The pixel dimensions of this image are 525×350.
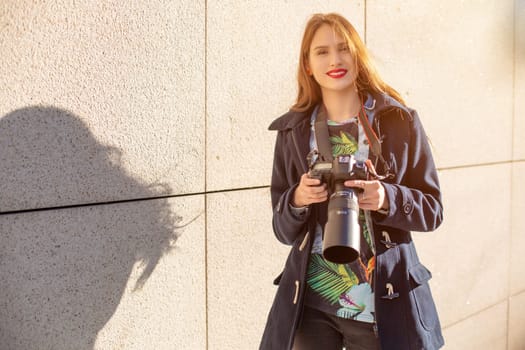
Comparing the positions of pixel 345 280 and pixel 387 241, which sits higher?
pixel 387 241

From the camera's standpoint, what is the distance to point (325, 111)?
2.39 metres

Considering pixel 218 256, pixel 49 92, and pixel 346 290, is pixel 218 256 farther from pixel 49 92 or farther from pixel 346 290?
pixel 49 92

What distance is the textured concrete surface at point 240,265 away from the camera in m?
2.87

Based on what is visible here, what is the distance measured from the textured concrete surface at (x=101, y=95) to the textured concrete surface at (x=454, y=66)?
1295 millimetres

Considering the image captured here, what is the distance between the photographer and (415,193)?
221 cm

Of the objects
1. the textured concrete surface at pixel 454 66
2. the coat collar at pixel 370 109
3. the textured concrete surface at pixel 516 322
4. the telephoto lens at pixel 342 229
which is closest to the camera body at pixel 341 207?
the telephoto lens at pixel 342 229

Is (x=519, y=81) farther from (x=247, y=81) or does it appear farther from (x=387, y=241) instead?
(x=387, y=241)

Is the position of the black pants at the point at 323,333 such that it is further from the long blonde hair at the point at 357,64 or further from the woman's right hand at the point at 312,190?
the long blonde hair at the point at 357,64

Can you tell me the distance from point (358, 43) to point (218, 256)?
3.72 feet

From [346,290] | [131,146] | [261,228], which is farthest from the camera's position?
[261,228]

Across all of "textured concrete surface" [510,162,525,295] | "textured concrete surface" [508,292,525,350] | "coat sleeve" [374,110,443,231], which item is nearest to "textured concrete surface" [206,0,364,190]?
"coat sleeve" [374,110,443,231]

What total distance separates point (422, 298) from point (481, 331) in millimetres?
2620

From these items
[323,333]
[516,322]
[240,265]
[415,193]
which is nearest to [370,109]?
[415,193]

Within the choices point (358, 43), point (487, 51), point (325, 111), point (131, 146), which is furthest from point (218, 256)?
point (487, 51)
